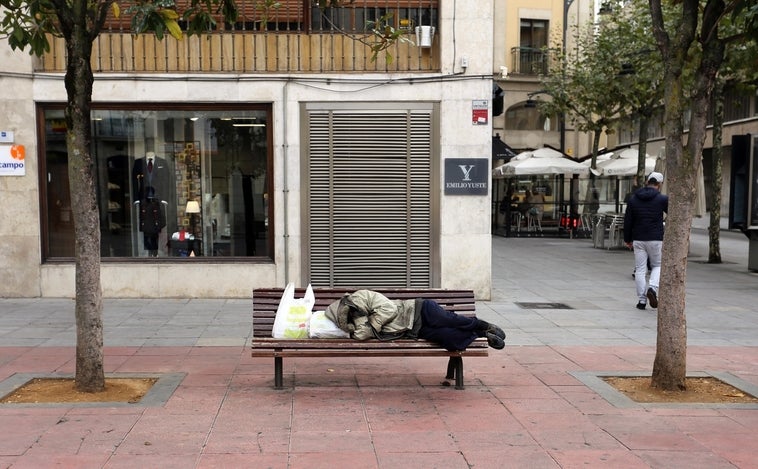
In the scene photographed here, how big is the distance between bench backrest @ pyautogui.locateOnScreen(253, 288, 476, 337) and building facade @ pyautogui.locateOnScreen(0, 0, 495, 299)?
4.46m

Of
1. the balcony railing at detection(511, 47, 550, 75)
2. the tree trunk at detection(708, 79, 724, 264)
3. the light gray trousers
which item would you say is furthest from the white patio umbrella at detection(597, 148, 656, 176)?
the light gray trousers

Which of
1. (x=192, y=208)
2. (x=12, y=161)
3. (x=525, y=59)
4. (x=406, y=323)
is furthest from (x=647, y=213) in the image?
(x=525, y=59)

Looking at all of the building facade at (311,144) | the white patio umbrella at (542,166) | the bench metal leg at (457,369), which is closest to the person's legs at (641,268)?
the building facade at (311,144)

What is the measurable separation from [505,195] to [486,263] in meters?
16.9

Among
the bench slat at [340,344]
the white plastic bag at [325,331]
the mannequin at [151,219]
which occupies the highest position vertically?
the mannequin at [151,219]

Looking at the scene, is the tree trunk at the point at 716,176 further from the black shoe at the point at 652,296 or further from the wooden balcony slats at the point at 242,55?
the wooden balcony slats at the point at 242,55

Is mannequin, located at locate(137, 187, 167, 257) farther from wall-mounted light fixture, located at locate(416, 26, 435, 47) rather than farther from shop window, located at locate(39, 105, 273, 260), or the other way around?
wall-mounted light fixture, located at locate(416, 26, 435, 47)

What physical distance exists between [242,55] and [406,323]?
6522mm

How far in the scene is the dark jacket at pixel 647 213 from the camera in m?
10.6

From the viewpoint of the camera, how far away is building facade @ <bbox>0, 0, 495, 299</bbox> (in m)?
11.1

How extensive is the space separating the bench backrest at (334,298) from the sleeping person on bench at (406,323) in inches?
17.3

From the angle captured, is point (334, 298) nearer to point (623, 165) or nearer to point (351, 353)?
point (351, 353)

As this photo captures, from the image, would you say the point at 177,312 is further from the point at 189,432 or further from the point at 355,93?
the point at 189,432

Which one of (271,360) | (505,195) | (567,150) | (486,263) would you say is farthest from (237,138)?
(567,150)
